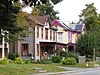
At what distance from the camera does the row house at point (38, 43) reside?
60.8 m

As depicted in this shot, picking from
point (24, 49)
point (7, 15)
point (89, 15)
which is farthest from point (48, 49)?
point (7, 15)

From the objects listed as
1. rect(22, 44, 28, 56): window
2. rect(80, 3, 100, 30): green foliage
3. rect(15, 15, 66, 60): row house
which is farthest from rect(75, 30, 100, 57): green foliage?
rect(80, 3, 100, 30): green foliage

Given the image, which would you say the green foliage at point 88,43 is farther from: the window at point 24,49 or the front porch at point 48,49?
the window at point 24,49

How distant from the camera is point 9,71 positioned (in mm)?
29562

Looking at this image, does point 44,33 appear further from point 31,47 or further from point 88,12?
point 88,12

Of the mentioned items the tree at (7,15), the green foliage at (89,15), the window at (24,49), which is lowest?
the window at (24,49)

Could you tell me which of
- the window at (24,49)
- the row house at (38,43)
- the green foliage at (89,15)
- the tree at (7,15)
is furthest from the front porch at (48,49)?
the tree at (7,15)

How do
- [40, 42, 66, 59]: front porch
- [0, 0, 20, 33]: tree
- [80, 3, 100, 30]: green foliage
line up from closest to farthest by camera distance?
[0, 0, 20, 33]: tree, [40, 42, 66, 59]: front porch, [80, 3, 100, 30]: green foliage

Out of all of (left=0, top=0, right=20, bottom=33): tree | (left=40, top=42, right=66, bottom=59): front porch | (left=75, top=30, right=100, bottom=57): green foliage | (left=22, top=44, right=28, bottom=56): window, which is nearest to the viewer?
(left=0, top=0, right=20, bottom=33): tree

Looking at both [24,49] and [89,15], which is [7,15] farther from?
[89,15]

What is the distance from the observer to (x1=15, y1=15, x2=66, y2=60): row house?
60.8m

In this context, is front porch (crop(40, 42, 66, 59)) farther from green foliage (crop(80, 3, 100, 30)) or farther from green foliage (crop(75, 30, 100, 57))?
green foliage (crop(80, 3, 100, 30))

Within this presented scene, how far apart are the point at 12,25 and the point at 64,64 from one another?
20165 millimetres

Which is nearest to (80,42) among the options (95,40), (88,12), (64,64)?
(95,40)
